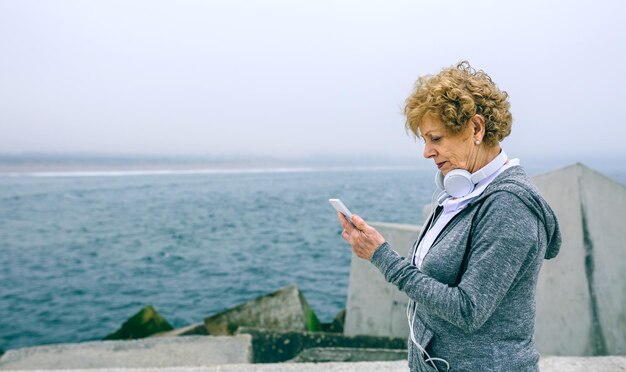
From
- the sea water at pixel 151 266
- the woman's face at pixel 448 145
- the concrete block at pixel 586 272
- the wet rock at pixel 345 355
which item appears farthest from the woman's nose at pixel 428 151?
the sea water at pixel 151 266

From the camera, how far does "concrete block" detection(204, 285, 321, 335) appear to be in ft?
24.3

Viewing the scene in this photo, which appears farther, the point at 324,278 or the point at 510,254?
the point at 324,278

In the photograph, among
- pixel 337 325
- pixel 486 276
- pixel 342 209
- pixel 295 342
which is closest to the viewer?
pixel 486 276

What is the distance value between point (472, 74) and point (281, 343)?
196 inches

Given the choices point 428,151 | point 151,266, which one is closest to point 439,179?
point 428,151

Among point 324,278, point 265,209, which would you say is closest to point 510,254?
point 324,278

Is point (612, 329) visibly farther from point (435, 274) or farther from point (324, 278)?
point (324, 278)

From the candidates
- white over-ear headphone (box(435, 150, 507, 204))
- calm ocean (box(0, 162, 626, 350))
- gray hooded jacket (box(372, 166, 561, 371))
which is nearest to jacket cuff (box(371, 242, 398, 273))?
gray hooded jacket (box(372, 166, 561, 371))

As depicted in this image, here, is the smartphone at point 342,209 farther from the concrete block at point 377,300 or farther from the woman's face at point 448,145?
the concrete block at point 377,300

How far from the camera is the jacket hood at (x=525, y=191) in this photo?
1.62m

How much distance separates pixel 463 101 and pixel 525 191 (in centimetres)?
39

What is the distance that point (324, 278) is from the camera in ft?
59.5

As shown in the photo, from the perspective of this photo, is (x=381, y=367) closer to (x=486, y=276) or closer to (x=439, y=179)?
(x=439, y=179)

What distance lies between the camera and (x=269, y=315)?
24.5 feet
